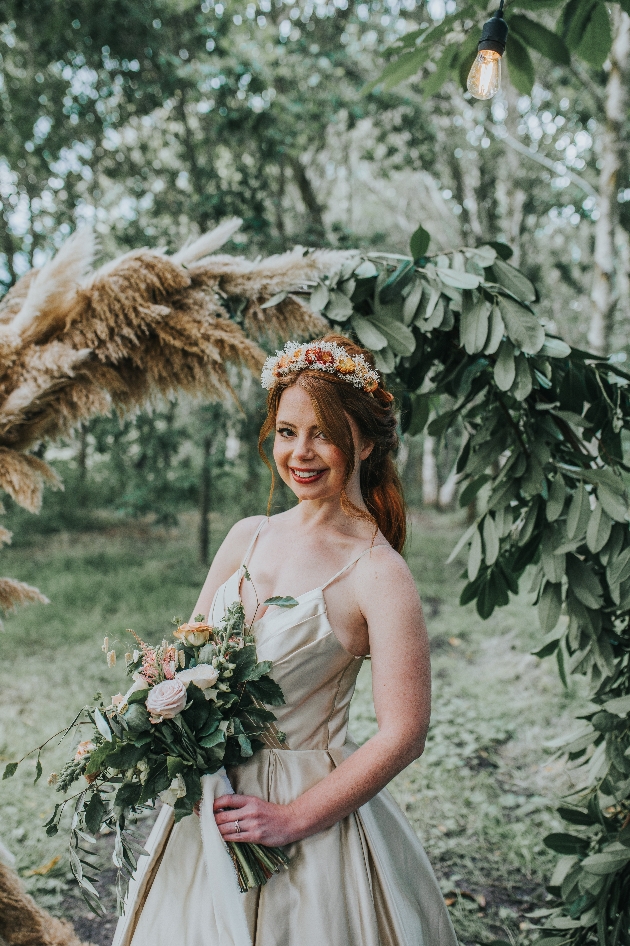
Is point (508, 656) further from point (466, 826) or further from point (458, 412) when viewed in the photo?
point (458, 412)

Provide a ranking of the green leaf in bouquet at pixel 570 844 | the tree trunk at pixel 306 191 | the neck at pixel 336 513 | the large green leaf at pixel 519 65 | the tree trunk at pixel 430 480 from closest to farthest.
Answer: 1. the neck at pixel 336 513
2. the large green leaf at pixel 519 65
3. the green leaf in bouquet at pixel 570 844
4. the tree trunk at pixel 306 191
5. the tree trunk at pixel 430 480

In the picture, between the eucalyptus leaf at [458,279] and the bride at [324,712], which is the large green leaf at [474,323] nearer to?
the eucalyptus leaf at [458,279]

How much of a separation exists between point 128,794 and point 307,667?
0.43 meters

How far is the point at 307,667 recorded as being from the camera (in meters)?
1.47

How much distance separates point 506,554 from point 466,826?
1.85 meters

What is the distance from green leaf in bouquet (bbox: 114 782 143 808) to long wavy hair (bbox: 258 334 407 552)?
639 mm

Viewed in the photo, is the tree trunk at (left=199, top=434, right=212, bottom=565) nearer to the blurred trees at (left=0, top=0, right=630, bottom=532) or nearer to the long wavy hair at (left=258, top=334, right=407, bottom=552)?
the blurred trees at (left=0, top=0, right=630, bottom=532)

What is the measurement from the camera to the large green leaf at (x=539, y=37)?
1655 millimetres

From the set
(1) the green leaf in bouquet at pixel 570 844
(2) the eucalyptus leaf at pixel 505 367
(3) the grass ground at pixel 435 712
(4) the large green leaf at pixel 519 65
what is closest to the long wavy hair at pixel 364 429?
(2) the eucalyptus leaf at pixel 505 367

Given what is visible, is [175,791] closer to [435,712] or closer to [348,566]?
[348,566]

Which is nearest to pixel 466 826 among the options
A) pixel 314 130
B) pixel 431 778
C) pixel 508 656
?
pixel 431 778

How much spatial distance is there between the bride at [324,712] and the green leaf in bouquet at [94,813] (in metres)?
0.20

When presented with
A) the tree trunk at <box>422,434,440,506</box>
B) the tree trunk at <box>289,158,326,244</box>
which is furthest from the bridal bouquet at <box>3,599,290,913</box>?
the tree trunk at <box>422,434,440,506</box>

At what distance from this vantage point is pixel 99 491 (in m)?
9.10
